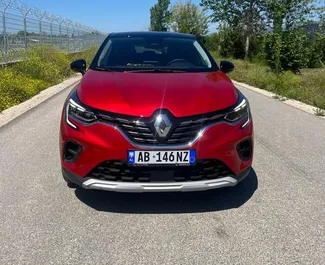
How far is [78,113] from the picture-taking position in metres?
2.90

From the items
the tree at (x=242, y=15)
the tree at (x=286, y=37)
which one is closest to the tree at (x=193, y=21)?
the tree at (x=242, y=15)

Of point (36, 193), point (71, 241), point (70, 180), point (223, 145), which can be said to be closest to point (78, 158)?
point (70, 180)

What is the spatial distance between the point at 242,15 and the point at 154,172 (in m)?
28.2

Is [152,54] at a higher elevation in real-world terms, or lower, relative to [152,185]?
higher

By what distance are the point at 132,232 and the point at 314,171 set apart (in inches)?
96.9

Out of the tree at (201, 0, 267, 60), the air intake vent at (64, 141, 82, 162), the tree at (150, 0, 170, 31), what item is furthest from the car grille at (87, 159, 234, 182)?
the tree at (150, 0, 170, 31)

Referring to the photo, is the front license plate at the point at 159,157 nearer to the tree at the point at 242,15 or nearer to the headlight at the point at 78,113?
the headlight at the point at 78,113

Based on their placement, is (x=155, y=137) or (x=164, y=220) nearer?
(x=155, y=137)

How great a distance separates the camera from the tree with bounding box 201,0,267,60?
2778 cm

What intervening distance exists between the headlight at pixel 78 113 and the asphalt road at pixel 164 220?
801mm

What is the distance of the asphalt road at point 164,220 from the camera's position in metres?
2.42

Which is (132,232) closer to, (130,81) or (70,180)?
(70,180)

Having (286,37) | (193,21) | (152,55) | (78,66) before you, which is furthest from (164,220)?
(193,21)

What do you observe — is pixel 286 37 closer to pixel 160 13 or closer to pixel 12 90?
pixel 12 90
